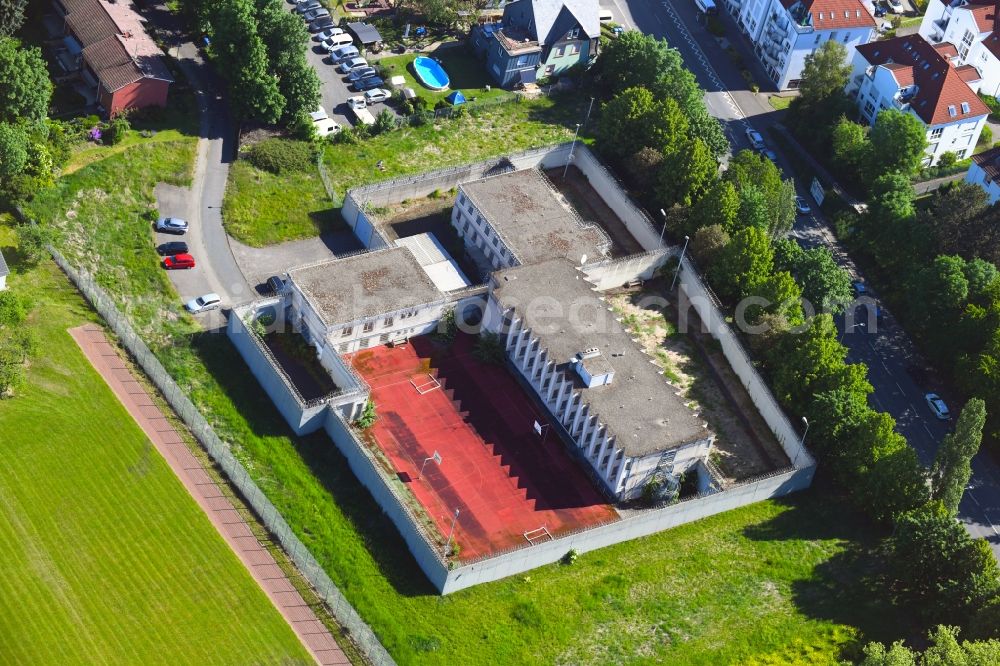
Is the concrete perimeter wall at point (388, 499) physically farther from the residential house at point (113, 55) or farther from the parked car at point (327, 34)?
the parked car at point (327, 34)

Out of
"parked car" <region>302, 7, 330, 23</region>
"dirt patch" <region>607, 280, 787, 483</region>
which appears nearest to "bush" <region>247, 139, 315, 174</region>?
"parked car" <region>302, 7, 330, 23</region>

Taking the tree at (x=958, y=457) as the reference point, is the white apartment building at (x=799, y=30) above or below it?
above

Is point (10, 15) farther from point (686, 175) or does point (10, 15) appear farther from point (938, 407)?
point (938, 407)

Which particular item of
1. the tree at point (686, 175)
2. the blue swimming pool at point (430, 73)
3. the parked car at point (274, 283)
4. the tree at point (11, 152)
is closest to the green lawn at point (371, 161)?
the parked car at point (274, 283)

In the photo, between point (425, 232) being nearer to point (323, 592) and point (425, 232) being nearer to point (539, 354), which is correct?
point (539, 354)

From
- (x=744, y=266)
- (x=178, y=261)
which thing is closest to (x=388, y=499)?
(x=178, y=261)

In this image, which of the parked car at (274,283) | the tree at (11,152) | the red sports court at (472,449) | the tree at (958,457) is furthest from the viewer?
the parked car at (274,283)

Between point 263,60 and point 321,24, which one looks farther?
point 321,24
